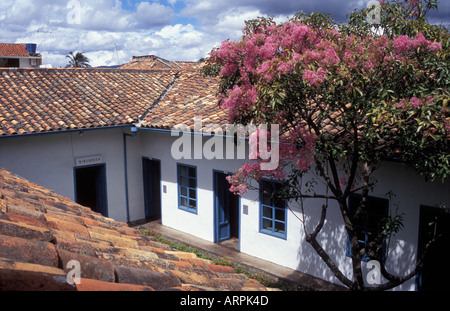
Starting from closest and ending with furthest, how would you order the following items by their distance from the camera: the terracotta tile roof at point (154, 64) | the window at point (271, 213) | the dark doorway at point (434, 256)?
the dark doorway at point (434, 256) → the window at point (271, 213) → the terracotta tile roof at point (154, 64)

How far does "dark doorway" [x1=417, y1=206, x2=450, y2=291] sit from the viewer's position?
7039mm

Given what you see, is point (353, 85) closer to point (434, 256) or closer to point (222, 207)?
point (434, 256)

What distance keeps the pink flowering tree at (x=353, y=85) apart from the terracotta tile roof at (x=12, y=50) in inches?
1848

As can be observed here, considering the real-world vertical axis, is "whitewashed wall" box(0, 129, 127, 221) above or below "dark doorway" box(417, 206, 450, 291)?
above

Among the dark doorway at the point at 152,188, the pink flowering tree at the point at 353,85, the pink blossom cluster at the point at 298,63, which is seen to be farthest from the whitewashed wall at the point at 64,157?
the pink flowering tree at the point at 353,85

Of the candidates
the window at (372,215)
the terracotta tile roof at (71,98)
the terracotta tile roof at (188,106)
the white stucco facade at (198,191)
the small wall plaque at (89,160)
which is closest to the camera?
the white stucco facade at (198,191)

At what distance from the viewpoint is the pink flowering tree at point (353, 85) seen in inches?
174

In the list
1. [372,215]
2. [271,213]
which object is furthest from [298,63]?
[271,213]

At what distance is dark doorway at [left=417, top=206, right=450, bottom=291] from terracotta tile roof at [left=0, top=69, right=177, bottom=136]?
8089 millimetres

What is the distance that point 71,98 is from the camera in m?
11.9

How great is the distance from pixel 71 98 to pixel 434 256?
10.4m

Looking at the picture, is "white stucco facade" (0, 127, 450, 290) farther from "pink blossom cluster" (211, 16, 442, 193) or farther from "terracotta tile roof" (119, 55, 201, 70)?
"terracotta tile roof" (119, 55, 201, 70)

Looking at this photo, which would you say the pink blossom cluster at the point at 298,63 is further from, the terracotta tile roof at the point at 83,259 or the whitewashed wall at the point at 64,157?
the whitewashed wall at the point at 64,157

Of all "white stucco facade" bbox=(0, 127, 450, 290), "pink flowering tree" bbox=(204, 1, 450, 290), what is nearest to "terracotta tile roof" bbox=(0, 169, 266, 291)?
"pink flowering tree" bbox=(204, 1, 450, 290)
